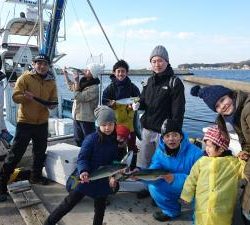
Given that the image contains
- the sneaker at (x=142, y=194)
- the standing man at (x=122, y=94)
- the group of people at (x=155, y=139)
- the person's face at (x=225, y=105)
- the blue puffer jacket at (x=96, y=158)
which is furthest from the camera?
the standing man at (x=122, y=94)

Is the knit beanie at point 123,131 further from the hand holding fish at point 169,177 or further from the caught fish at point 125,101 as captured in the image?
the hand holding fish at point 169,177

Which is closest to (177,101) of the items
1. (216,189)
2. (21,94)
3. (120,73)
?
(120,73)

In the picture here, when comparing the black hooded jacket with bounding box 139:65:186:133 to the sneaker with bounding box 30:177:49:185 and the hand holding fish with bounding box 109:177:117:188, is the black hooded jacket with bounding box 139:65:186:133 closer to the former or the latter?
the hand holding fish with bounding box 109:177:117:188

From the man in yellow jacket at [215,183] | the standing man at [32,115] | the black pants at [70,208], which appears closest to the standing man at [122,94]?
the standing man at [32,115]

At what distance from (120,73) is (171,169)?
5.61ft

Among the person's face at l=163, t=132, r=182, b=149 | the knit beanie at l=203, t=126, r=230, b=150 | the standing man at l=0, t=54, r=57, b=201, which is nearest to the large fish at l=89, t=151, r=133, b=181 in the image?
the person's face at l=163, t=132, r=182, b=149

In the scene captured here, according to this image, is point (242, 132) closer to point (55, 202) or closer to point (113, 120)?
point (113, 120)

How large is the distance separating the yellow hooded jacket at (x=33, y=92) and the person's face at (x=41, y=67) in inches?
2.7

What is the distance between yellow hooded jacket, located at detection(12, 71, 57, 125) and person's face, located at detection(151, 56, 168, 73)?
1.47 metres

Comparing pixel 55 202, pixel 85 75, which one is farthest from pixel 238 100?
pixel 85 75

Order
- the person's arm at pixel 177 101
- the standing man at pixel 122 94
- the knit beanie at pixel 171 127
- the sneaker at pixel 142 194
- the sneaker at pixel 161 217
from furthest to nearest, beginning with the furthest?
the standing man at pixel 122 94, the sneaker at pixel 142 194, the person's arm at pixel 177 101, the sneaker at pixel 161 217, the knit beanie at pixel 171 127

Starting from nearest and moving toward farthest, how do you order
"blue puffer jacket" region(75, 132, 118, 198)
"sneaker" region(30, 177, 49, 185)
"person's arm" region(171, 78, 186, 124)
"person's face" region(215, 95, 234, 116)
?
"person's face" region(215, 95, 234, 116) → "blue puffer jacket" region(75, 132, 118, 198) → "person's arm" region(171, 78, 186, 124) → "sneaker" region(30, 177, 49, 185)

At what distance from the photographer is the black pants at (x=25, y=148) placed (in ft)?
15.4

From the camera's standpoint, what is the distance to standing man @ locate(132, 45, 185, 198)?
4285 millimetres
